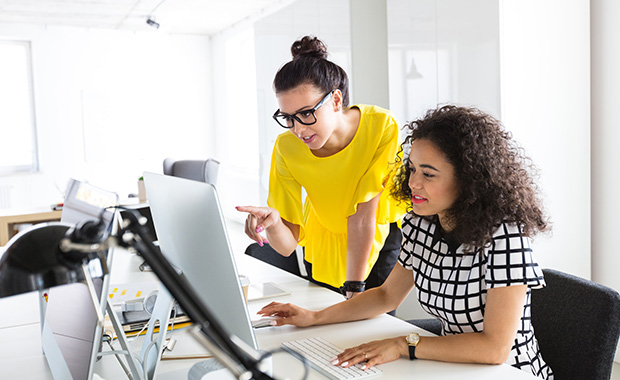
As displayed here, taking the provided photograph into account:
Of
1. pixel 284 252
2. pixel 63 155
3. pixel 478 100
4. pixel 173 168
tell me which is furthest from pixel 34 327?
pixel 63 155

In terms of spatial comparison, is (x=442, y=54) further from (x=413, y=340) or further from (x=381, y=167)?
(x=413, y=340)

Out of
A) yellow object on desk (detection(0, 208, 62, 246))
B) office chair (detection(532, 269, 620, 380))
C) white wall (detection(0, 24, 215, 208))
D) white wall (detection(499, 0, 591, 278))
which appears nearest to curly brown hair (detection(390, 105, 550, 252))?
office chair (detection(532, 269, 620, 380))

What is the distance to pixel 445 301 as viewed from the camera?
1.45 metres

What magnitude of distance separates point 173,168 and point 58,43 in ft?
11.1

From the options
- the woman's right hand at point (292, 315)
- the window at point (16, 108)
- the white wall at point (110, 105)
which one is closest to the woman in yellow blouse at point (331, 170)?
the woman's right hand at point (292, 315)

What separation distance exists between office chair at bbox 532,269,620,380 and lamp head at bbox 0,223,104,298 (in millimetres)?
1230

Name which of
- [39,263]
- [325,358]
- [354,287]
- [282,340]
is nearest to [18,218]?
[354,287]

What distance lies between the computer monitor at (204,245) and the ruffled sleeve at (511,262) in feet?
2.09

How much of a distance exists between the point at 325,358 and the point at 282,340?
0.18 m

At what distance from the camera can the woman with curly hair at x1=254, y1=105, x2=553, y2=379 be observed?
1.29 metres

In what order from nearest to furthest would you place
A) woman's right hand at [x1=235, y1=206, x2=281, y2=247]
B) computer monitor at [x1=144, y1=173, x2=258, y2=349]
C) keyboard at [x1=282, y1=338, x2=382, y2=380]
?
1. computer monitor at [x1=144, y1=173, x2=258, y2=349]
2. keyboard at [x1=282, y1=338, x2=382, y2=380]
3. woman's right hand at [x1=235, y1=206, x2=281, y2=247]

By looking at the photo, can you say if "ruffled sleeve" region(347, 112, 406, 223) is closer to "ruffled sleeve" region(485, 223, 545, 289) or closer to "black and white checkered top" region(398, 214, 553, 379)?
"black and white checkered top" region(398, 214, 553, 379)

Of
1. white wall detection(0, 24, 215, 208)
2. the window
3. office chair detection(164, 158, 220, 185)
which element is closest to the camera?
office chair detection(164, 158, 220, 185)

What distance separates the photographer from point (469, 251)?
1393 millimetres
